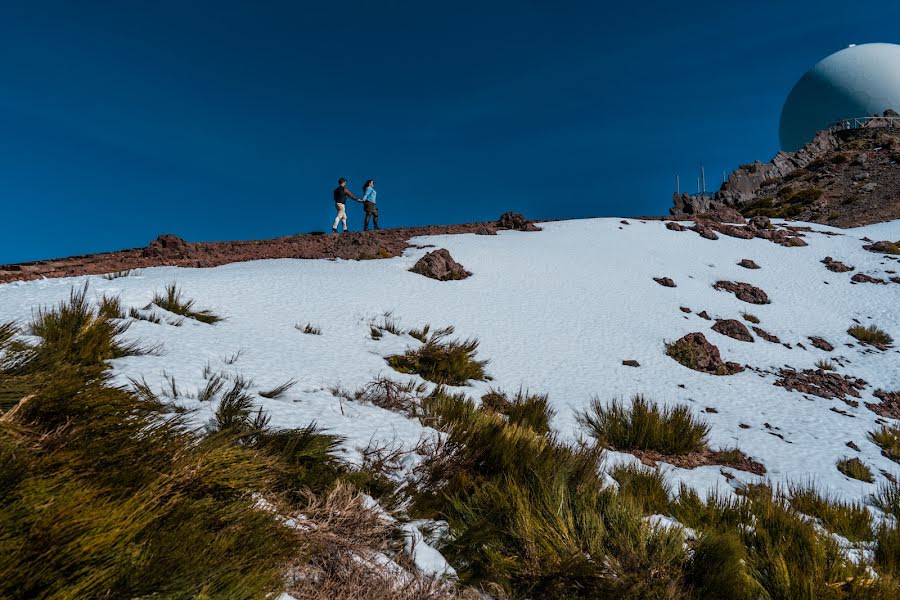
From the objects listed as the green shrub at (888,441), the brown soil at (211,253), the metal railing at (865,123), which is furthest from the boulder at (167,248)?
the metal railing at (865,123)

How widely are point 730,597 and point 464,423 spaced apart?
2089mm

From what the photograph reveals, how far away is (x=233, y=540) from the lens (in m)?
1.45

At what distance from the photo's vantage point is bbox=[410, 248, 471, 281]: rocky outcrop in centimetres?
1058

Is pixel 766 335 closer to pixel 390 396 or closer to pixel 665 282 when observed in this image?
pixel 665 282

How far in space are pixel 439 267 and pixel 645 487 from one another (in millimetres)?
7505

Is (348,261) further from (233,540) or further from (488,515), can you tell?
(233,540)

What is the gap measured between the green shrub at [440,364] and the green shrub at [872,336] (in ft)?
32.5

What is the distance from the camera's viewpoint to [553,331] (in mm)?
8727

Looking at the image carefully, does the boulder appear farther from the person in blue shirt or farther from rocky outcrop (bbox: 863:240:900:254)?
rocky outcrop (bbox: 863:240:900:254)

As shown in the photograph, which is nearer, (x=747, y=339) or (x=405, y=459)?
(x=405, y=459)

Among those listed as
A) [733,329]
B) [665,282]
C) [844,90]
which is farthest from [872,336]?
[844,90]

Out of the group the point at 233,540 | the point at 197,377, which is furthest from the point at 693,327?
the point at 233,540

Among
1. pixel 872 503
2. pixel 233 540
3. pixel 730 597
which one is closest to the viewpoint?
pixel 233 540

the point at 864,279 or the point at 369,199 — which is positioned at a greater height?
the point at 369,199
